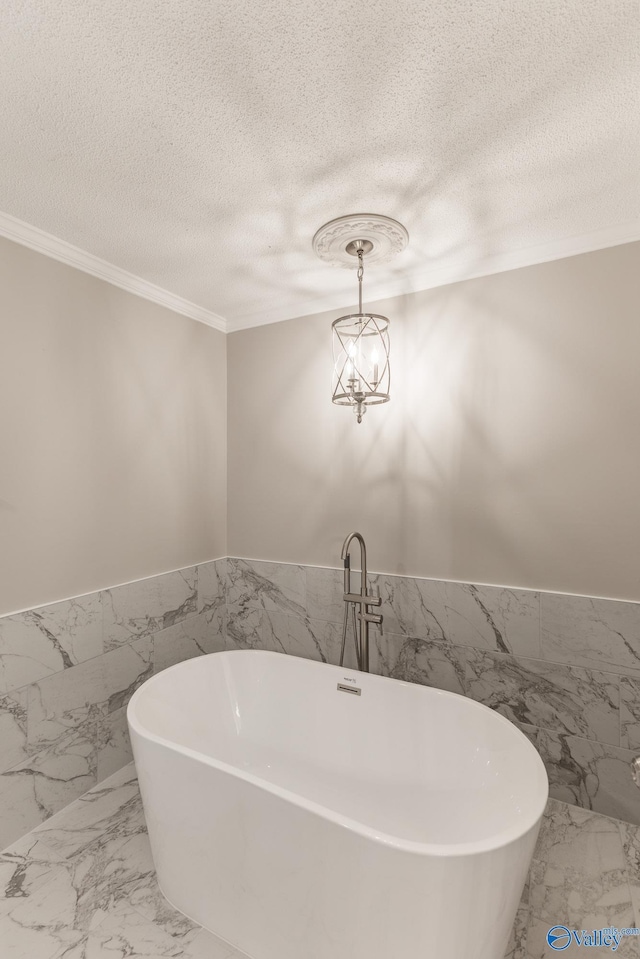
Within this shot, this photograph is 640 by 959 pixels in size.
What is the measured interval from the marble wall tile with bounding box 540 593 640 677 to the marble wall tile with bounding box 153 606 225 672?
1914 mm

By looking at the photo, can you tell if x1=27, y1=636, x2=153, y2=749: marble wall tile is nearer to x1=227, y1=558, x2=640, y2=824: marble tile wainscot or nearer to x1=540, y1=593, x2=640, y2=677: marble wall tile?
x1=227, y1=558, x2=640, y2=824: marble tile wainscot

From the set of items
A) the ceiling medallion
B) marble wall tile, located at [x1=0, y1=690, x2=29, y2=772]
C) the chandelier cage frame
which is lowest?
marble wall tile, located at [x1=0, y1=690, x2=29, y2=772]

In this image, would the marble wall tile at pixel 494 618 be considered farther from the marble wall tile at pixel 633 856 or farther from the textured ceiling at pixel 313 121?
the textured ceiling at pixel 313 121

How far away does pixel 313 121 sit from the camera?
143 cm

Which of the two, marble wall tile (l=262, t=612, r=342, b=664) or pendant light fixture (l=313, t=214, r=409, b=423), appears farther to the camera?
marble wall tile (l=262, t=612, r=342, b=664)

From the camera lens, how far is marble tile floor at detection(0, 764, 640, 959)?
5.13 feet

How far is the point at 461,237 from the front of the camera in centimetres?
214

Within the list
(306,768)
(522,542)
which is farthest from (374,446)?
(306,768)

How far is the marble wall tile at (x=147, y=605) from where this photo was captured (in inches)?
96.3

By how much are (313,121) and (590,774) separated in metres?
2.75

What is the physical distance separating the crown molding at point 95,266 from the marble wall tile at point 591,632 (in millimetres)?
2480

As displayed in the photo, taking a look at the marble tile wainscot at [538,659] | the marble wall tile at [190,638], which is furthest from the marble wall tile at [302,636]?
the marble wall tile at [190,638]

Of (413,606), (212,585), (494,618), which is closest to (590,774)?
(494,618)

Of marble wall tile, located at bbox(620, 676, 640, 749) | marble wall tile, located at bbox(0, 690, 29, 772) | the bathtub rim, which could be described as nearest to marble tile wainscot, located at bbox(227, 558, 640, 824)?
marble wall tile, located at bbox(620, 676, 640, 749)
